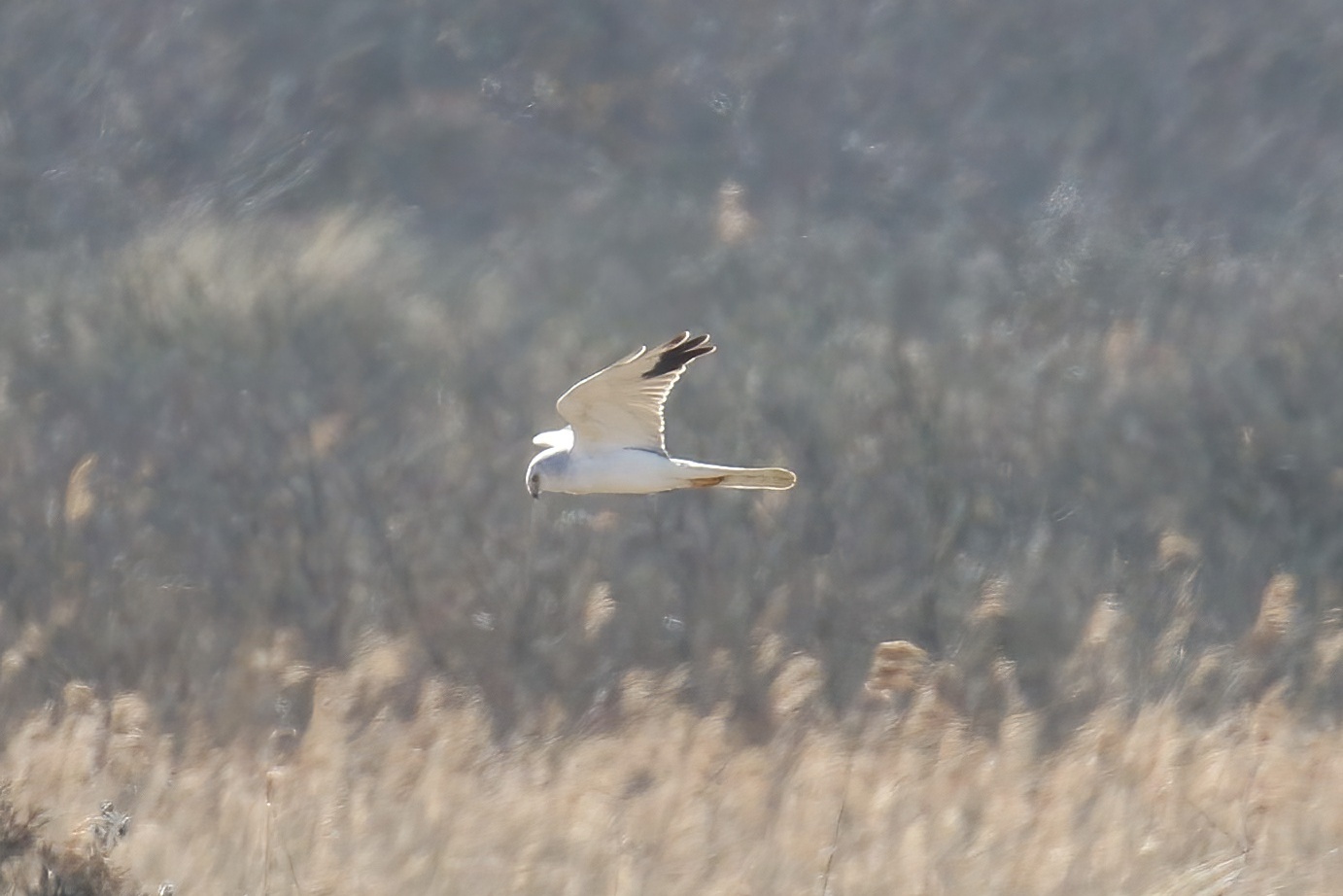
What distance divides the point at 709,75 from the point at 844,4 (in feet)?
3.88

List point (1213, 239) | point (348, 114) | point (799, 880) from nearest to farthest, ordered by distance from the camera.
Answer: point (799, 880)
point (1213, 239)
point (348, 114)

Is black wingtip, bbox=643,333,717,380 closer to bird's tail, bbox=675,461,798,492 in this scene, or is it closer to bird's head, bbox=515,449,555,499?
bird's tail, bbox=675,461,798,492

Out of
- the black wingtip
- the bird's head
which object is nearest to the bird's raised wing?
the black wingtip

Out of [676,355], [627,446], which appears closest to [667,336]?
[627,446]

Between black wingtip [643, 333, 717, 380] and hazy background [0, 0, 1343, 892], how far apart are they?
297cm

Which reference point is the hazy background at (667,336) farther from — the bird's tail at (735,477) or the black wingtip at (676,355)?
the black wingtip at (676,355)

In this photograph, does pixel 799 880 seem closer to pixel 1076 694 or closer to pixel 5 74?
pixel 1076 694

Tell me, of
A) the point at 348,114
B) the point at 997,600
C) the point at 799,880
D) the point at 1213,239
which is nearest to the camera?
the point at 799,880

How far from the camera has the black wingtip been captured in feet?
23.7

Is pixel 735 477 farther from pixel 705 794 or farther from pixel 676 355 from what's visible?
pixel 705 794

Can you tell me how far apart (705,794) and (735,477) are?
2516 mm

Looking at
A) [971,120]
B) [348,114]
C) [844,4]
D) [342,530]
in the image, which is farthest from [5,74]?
[971,120]

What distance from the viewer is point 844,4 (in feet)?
41.9

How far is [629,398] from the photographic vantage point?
7.59m
